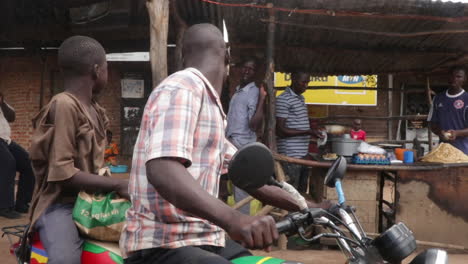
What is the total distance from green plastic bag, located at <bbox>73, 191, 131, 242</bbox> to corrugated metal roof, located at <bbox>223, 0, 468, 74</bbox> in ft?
11.2

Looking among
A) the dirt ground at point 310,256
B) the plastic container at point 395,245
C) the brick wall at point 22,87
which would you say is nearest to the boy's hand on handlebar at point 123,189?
the plastic container at point 395,245

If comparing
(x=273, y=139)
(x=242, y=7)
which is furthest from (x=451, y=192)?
(x=242, y=7)

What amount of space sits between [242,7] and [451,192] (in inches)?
125

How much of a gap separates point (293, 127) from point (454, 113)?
2.28 meters

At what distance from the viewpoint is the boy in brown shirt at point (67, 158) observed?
1931 millimetres

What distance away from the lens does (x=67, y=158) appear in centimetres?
201

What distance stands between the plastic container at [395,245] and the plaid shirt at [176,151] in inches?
22.3

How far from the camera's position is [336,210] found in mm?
1644

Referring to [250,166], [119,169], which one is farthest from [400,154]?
[119,169]

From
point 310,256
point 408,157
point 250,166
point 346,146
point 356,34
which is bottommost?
point 310,256

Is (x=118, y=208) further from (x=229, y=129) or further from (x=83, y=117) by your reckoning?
(x=229, y=129)

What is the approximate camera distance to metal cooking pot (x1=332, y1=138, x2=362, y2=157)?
4.97 meters

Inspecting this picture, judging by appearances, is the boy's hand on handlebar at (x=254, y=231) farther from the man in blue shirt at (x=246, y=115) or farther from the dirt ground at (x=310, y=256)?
the man in blue shirt at (x=246, y=115)

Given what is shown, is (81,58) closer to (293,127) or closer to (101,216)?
Answer: (101,216)
